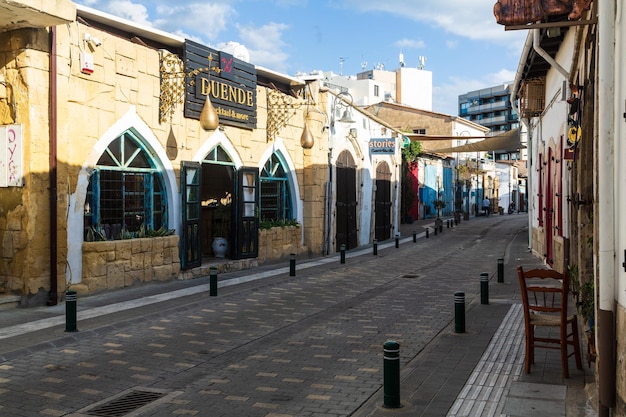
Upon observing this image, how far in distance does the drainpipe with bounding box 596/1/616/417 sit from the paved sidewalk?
76 cm

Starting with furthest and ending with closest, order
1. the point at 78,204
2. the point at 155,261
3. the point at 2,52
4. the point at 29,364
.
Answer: the point at 155,261 → the point at 78,204 → the point at 2,52 → the point at 29,364

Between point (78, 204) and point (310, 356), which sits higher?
point (78, 204)

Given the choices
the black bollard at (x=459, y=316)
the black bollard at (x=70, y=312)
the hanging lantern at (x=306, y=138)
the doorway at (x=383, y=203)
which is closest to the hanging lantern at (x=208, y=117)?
the hanging lantern at (x=306, y=138)

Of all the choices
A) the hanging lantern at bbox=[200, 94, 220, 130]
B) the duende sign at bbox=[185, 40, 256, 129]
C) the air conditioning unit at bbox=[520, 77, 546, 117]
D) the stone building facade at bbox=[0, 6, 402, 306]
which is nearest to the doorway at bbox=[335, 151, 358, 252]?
the stone building facade at bbox=[0, 6, 402, 306]

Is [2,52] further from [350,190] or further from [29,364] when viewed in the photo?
[350,190]

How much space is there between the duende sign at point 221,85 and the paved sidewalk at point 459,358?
4.42m

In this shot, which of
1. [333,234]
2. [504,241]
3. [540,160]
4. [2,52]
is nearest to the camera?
[2,52]

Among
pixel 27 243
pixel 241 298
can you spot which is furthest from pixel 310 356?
pixel 27 243

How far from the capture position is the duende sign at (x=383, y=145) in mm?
22828

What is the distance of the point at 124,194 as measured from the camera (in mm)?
13227

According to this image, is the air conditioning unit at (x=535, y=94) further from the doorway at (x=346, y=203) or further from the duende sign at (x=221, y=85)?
the duende sign at (x=221, y=85)

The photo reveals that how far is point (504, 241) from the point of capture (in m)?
26.4

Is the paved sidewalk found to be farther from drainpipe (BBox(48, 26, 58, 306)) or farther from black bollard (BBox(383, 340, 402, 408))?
drainpipe (BBox(48, 26, 58, 306))

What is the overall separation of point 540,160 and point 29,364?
50.5ft
